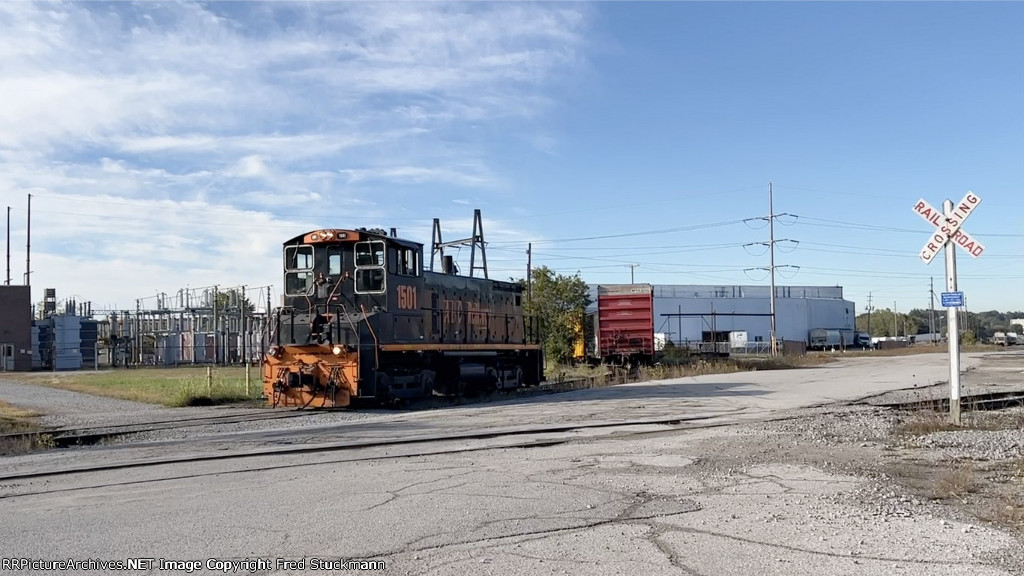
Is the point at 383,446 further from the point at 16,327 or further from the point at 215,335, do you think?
the point at 16,327

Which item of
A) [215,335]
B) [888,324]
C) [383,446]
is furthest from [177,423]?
[888,324]

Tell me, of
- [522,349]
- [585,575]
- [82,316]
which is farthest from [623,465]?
[82,316]

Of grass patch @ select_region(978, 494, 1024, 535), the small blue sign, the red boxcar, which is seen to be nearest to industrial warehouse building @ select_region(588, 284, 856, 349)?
the red boxcar

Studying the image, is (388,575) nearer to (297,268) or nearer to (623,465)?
(623,465)

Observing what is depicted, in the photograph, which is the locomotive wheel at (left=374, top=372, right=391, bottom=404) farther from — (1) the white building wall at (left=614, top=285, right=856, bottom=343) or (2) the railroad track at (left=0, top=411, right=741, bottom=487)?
(1) the white building wall at (left=614, top=285, right=856, bottom=343)

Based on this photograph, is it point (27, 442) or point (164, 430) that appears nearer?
point (27, 442)

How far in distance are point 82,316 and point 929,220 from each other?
57200mm

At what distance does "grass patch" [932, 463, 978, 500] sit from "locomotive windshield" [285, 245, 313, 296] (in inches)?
548

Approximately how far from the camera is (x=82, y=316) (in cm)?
5812

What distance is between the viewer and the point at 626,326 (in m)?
33.8

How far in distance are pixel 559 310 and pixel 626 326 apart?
13.3 feet

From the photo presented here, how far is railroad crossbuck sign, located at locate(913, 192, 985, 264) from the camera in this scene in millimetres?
12523

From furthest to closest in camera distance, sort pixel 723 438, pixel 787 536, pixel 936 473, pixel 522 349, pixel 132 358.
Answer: pixel 132 358, pixel 522 349, pixel 723 438, pixel 936 473, pixel 787 536

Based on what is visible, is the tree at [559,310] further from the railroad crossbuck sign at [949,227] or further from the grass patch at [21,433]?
the railroad crossbuck sign at [949,227]
